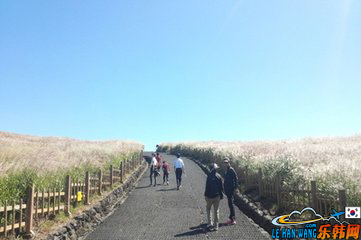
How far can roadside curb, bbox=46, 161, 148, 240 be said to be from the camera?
10.9m

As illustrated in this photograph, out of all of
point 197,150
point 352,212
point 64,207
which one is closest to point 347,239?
point 352,212

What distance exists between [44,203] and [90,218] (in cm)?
258

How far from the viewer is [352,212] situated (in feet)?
30.0

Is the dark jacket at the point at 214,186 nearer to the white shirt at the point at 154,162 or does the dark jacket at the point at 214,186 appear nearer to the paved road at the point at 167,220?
the paved road at the point at 167,220

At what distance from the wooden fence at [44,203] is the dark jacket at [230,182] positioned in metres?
6.05

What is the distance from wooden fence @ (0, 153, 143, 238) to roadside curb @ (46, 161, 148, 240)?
1.82ft

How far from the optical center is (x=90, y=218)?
13664 millimetres

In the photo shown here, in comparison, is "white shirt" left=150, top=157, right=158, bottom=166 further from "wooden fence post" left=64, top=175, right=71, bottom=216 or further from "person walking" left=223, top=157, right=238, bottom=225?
"person walking" left=223, top=157, right=238, bottom=225

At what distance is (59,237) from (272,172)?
9.65 m

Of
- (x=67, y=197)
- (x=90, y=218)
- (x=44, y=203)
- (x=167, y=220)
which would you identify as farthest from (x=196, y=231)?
(x=44, y=203)

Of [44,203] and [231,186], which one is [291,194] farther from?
[44,203]

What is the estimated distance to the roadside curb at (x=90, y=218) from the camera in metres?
10.9

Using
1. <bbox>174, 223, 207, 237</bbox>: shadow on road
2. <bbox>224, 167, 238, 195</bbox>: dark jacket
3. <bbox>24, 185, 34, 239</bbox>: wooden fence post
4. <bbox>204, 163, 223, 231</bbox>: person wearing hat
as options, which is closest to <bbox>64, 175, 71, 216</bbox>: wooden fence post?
<bbox>24, 185, 34, 239</bbox>: wooden fence post

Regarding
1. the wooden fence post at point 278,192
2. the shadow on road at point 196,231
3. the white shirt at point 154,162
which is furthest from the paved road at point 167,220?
the white shirt at point 154,162
